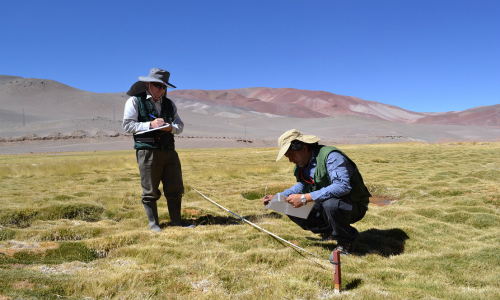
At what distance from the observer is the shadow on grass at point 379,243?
3938 mm

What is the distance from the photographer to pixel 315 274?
313 cm

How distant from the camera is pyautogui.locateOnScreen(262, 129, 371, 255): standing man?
11.4 feet

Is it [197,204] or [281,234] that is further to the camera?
[197,204]

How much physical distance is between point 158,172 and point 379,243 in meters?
2.98

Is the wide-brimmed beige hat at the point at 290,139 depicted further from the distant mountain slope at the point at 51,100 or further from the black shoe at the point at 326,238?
the distant mountain slope at the point at 51,100

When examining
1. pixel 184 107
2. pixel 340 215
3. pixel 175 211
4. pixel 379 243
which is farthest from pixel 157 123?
pixel 184 107

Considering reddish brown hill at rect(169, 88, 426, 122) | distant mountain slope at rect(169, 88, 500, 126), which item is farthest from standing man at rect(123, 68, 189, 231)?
reddish brown hill at rect(169, 88, 426, 122)

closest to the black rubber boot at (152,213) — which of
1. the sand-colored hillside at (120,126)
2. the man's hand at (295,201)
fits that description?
the man's hand at (295,201)

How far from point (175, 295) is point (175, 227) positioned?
89.8 inches

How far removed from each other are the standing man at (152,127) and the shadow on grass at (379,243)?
7.32 feet

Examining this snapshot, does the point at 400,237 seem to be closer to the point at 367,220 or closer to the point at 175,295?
the point at 367,220

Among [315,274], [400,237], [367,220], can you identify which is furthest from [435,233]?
[315,274]

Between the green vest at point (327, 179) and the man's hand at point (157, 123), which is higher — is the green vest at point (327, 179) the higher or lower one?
the lower one

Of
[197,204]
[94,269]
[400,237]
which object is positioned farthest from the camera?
[197,204]
